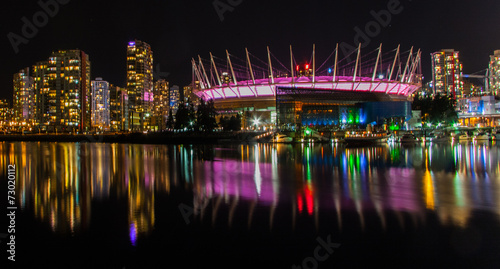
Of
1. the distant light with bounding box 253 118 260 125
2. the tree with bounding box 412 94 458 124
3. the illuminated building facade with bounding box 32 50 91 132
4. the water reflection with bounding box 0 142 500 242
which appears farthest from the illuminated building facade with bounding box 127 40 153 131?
the water reflection with bounding box 0 142 500 242

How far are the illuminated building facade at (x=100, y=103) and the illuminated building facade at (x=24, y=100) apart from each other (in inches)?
915

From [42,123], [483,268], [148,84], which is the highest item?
[148,84]

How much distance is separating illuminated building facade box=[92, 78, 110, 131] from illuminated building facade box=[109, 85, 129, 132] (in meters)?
2.37

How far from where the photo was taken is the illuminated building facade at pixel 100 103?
508 feet

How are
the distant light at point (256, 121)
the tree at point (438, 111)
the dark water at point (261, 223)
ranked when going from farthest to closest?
the distant light at point (256, 121) < the tree at point (438, 111) < the dark water at point (261, 223)

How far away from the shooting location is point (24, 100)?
480 ft

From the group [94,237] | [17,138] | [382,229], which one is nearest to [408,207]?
[382,229]

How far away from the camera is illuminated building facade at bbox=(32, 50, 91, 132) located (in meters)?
128

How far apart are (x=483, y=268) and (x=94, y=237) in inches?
285

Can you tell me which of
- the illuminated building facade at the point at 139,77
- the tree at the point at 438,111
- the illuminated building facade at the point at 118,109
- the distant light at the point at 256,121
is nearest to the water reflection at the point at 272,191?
the distant light at the point at 256,121

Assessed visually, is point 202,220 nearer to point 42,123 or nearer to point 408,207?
point 408,207

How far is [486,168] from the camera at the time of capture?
57.9 ft
